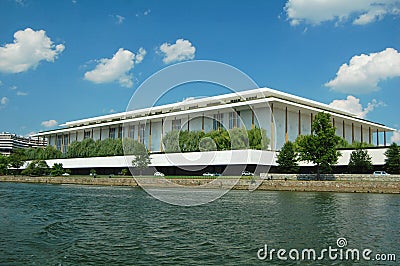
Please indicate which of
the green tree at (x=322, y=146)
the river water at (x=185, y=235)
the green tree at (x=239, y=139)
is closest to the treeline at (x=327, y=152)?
the green tree at (x=322, y=146)

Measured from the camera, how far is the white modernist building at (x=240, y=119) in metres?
63.3

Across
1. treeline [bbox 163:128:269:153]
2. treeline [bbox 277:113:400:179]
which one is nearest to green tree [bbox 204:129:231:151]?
treeline [bbox 163:128:269:153]

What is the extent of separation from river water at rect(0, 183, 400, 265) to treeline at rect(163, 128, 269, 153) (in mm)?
36080

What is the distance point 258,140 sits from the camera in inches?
2244

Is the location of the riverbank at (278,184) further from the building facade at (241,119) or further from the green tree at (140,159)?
the building facade at (241,119)

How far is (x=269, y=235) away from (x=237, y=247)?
2.16 meters

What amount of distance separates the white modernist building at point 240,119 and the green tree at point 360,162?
12.5 meters

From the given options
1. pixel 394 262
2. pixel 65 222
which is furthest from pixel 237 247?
pixel 65 222

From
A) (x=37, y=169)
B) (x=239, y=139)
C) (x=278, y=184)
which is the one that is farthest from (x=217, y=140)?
(x=37, y=169)

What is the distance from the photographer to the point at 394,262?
1024 centimetres

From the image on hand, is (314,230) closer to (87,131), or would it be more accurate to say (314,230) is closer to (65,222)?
(65,222)

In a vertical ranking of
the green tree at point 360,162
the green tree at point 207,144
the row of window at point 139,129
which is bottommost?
the green tree at point 360,162

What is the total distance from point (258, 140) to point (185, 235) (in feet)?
146

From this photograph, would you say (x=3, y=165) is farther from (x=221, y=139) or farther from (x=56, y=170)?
(x=221, y=139)
